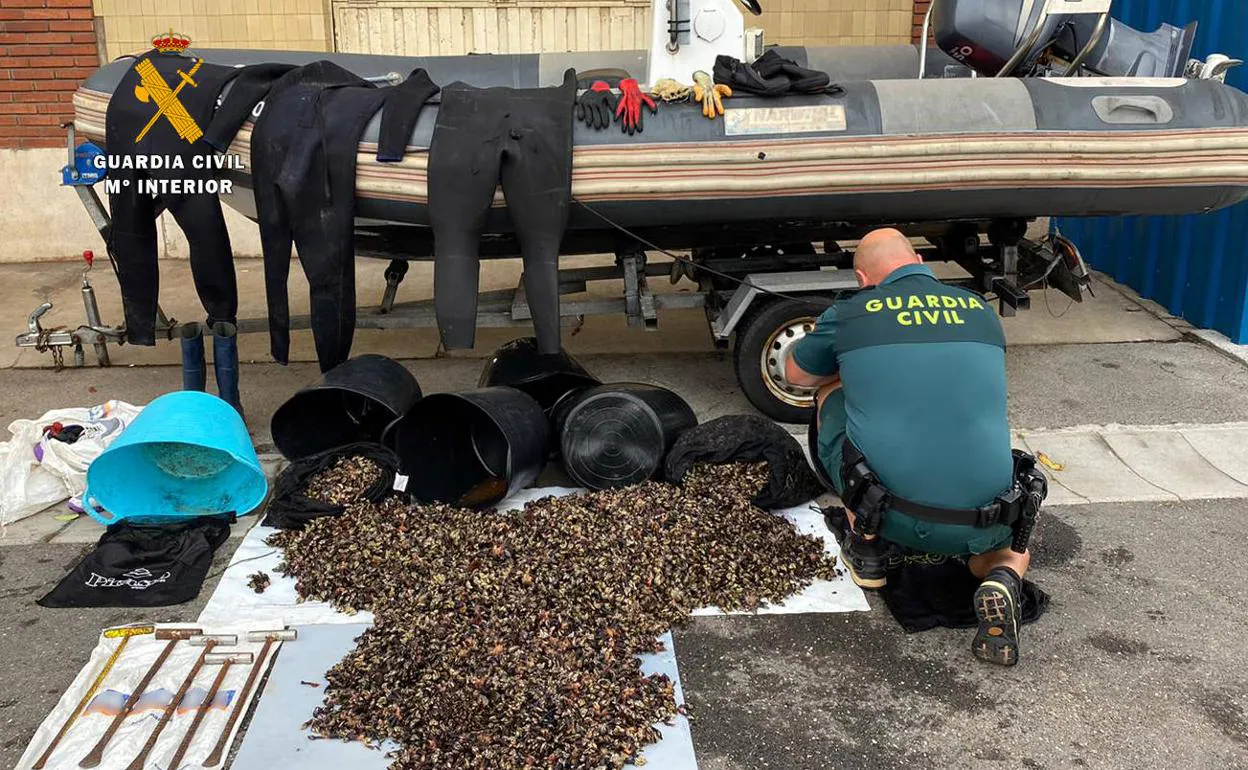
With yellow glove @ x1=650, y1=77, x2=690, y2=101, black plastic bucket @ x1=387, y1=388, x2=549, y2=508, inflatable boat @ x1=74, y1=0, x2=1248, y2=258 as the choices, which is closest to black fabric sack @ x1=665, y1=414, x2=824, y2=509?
black plastic bucket @ x1=387, y1=388, x2=549, y2=508

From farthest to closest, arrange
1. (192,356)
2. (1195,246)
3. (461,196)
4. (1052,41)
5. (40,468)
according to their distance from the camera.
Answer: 1. (1195,246)
2. (1052,41)
3. (192,356)
4. (461,196)
5. (40,468)

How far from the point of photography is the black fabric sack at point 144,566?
12.1ft

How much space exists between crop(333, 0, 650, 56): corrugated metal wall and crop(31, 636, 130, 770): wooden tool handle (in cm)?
592

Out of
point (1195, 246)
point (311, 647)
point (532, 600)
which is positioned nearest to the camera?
point (311, 647)

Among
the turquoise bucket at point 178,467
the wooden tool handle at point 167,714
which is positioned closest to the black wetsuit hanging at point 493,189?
the turquoise bucket at point 178,467

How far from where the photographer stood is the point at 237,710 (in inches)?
120

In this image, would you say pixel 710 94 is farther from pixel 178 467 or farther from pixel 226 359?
pixel 178 467

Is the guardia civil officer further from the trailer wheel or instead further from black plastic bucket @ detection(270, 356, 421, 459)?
black plastic bucket @ detection(270, 356, 421, 459)

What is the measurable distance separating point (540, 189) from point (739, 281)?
3.57 ft

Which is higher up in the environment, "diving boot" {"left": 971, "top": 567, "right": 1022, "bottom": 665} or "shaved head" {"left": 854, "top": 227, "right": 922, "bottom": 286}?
"shaved head" {"left": 854, "top": 227, "right": 922, "bottom": 286}

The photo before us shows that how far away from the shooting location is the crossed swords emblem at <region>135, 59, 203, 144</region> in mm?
4793

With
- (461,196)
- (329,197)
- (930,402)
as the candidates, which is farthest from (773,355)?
(329,197)

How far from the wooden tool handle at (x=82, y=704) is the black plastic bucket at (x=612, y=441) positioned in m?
1.80

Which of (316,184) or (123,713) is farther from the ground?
(316,184)
